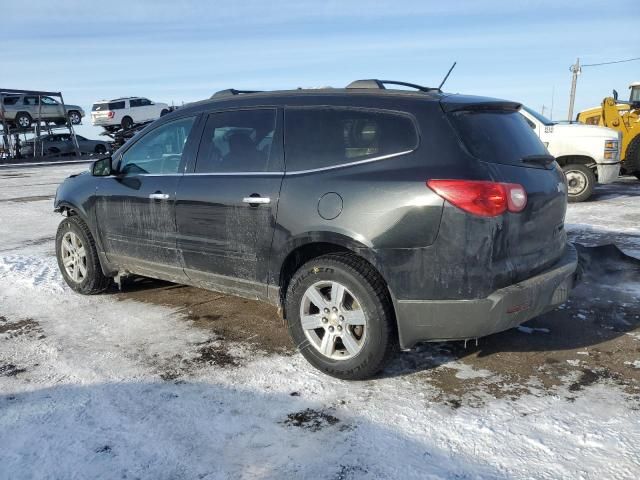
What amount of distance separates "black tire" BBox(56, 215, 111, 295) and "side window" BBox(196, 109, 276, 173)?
1639 millimetres

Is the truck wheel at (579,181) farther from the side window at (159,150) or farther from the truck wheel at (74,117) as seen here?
the truck wheel at (74,117)

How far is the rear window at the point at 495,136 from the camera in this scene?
3131 millimetres

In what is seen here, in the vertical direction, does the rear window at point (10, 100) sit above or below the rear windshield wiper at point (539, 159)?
above

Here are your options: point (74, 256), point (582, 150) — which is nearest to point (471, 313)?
point (74, 256)

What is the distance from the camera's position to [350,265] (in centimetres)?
325

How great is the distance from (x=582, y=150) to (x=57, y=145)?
28.9 meters

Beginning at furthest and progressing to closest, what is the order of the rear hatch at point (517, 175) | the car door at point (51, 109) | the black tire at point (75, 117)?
the black tire at point (75, 117)
the car door at point (51, 109)
the rear hatch at point (517, 175)

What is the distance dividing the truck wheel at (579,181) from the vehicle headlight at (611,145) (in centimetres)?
49

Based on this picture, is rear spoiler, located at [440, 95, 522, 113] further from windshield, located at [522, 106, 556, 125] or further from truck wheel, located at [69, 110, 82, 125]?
truck wheel, located at [69, 110, 82, 125]

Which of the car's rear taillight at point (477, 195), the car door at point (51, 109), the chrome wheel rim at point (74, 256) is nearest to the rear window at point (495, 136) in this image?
the car's rear taillight at point (477, 195)

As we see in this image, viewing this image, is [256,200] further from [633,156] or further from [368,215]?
[633,156]

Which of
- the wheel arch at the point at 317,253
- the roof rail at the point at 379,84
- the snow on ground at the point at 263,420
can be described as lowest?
the snow on ground at the point at 263,420

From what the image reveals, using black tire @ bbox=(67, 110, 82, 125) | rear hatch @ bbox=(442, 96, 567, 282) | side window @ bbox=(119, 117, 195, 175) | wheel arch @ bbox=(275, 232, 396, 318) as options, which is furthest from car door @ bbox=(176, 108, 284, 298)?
black tire @ bbox=(67, 110, 82, 125)

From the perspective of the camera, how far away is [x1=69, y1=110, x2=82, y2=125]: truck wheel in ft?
105
